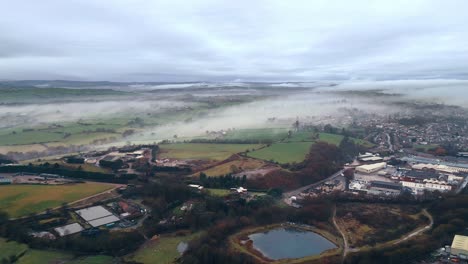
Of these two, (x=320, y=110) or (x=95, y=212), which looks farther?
(x=320, y=110)

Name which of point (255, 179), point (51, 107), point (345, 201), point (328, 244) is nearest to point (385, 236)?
point (328, 244)

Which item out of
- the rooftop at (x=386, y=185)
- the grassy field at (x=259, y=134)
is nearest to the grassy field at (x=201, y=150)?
the grassy field at (x=259, y=134)

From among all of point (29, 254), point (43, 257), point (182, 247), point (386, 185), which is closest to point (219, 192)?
point (182, 247)

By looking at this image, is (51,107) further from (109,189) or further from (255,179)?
(255,179)

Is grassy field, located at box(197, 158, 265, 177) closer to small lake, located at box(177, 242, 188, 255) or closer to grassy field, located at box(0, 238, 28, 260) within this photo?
small lake, located at box(177, 242, 188, 255)

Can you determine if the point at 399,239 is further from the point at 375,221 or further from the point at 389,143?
the point at 389,143

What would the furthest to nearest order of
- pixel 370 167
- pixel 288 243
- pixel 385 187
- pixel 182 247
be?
1. pixel 370 167
2. pixel 385 187
3. pixel 288 243
4. pixel 182 247
